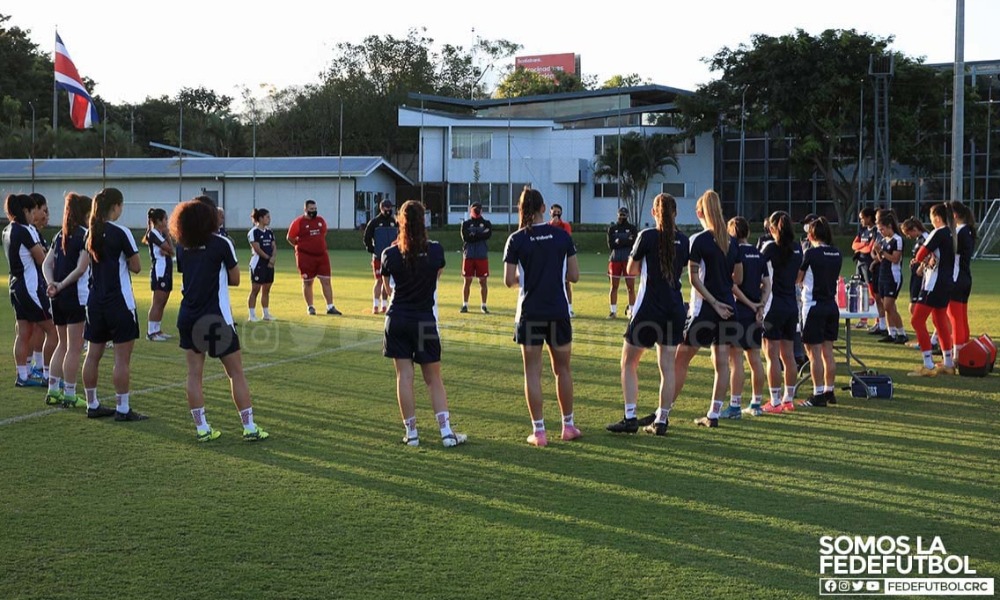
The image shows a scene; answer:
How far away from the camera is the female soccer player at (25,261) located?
9.50 m

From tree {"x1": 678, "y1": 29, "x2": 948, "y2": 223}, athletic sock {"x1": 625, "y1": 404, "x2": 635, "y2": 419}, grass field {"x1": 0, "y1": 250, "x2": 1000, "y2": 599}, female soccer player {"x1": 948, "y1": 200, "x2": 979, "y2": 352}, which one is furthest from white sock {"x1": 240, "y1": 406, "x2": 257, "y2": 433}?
tree {"x1": 678, "y1": 29, "x2": 948, "y2": 223}

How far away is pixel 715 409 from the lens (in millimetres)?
8289

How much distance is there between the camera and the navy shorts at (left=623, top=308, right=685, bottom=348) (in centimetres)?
762

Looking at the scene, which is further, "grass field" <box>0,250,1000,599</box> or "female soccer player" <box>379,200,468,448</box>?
"female soccer player" <box>379,200,468,448</box>

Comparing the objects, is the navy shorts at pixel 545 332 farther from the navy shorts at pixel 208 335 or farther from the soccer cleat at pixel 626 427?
the navy shorts at pixel 208 335

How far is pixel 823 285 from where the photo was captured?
351 inches

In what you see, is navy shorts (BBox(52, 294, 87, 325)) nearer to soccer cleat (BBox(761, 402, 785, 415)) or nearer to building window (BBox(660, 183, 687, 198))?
soccer cleat (BBox(761, 402, 785, 415))

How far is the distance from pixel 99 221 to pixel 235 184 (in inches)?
1700

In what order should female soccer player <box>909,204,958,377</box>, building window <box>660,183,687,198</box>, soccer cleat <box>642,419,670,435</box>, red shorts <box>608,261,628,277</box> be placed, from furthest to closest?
building window <box>660,183,687,198</box>, red shorts <box>608,261,628,277</box>, female soccer player <box>909,204,958,377</box>, soccer cleat <box>642,419,670,435</box>

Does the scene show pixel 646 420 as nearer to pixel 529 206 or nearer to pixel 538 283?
pixel 538 283

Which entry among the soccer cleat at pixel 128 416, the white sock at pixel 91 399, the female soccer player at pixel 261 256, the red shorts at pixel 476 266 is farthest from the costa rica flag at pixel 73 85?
the soccer cleat at pixel 128 416

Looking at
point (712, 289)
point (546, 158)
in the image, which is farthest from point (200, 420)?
point (546, 158)

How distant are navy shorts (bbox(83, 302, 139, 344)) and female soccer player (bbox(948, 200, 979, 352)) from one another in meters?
8.52

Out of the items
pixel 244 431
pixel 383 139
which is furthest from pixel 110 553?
pixel 383 139
